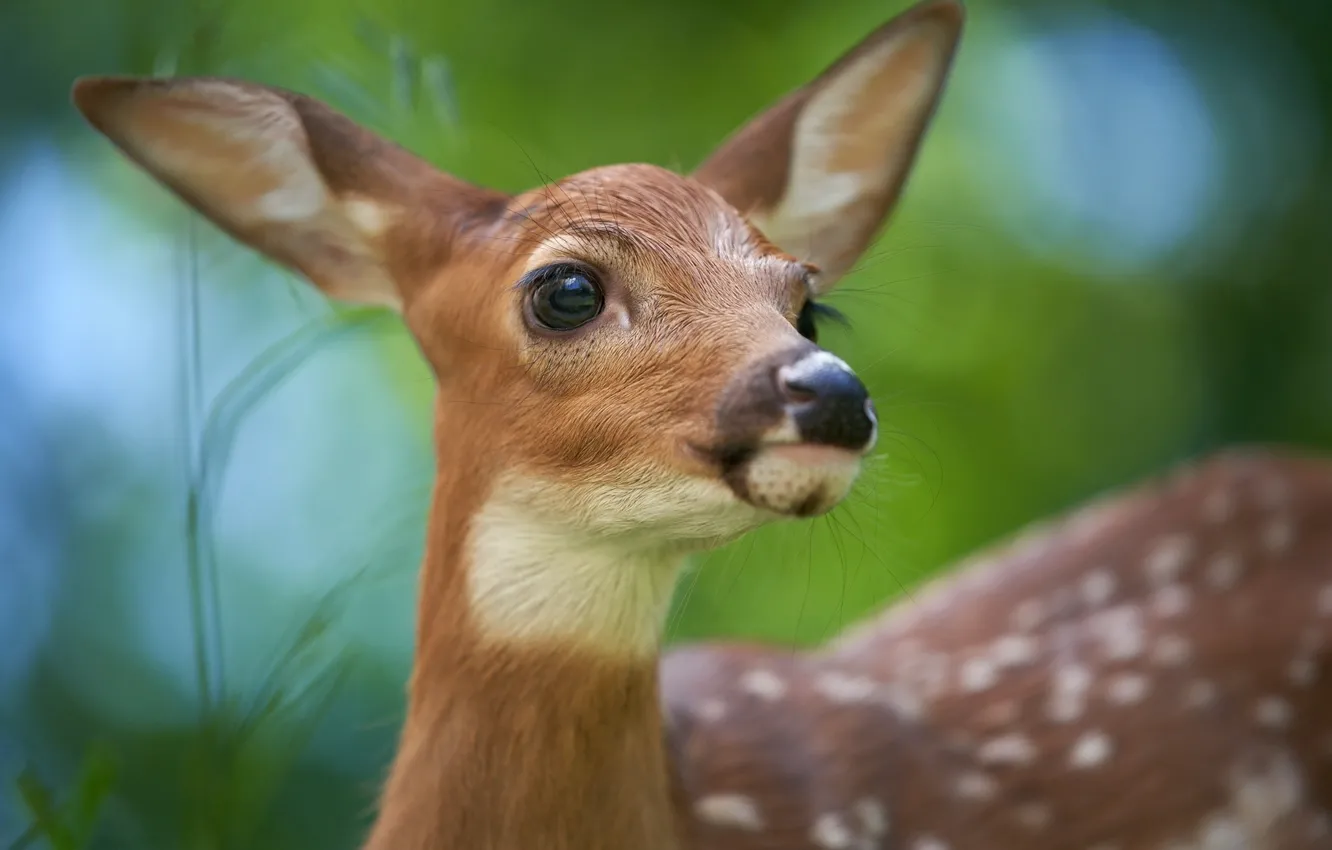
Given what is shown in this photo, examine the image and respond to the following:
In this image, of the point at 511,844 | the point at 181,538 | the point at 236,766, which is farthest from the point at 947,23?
the point at 181,538

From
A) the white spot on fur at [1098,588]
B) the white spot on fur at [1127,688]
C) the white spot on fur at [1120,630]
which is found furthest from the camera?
the white spot on fur at [1098,588]

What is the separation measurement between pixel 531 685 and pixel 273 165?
74 centimetres

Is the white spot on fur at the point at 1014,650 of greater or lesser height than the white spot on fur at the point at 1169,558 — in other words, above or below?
below

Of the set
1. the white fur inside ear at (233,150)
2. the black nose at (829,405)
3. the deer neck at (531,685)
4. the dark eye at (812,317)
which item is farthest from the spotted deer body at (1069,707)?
the white fur inside ear at (233,150)

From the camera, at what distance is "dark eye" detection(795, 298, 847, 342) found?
1.66 meters

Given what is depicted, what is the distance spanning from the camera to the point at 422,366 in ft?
12.2

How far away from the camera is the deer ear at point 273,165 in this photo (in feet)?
5.57

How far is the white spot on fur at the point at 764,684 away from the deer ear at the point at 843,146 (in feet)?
2.34

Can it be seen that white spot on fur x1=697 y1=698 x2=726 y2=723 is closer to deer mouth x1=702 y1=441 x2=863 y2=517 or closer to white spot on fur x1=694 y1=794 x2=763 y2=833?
white spot on fur x1=694 y1=794 x2=763 y2=833

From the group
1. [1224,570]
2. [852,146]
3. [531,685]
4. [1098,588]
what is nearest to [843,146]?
[852,146]

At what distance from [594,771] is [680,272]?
59 centimetres

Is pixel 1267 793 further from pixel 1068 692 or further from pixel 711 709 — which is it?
pixel 711 709

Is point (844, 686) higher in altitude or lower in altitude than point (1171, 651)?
lower

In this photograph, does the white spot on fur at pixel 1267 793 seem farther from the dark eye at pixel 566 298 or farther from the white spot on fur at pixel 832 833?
the dark eye at pixel 566 298
